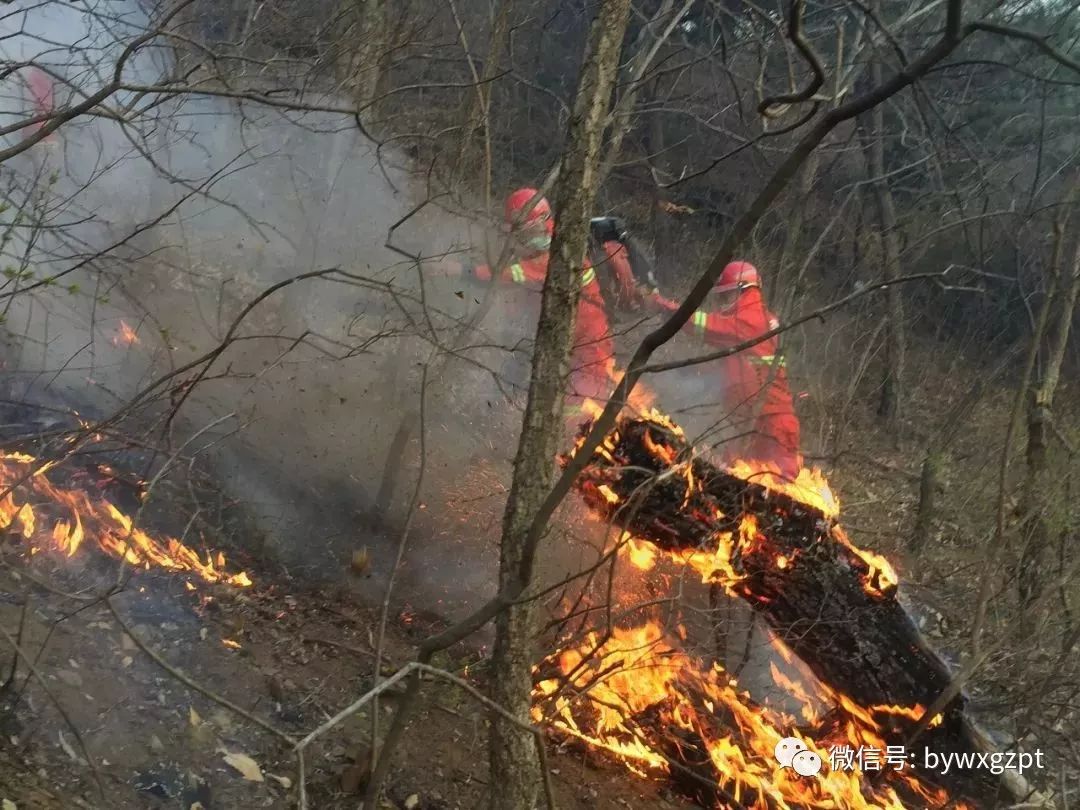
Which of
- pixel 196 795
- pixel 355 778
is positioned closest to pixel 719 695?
pixel 355 778

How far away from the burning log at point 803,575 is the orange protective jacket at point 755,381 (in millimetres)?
1612

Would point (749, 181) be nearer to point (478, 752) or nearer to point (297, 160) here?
point (297, 160)

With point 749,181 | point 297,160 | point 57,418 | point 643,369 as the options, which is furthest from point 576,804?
point 749,181

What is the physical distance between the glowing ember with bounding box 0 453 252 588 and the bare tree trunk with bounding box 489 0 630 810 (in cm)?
226

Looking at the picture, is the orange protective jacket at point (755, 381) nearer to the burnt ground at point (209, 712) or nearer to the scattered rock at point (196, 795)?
the burnt ground at point (209, 712)

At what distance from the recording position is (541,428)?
12.1 feet

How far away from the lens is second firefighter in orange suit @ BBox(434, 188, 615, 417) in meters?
6.24

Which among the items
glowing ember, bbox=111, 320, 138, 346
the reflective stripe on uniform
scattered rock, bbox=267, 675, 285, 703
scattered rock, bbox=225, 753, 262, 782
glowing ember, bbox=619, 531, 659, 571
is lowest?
scattered rock, bbox=225, 753, 262, 782

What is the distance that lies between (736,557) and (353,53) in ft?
13.8

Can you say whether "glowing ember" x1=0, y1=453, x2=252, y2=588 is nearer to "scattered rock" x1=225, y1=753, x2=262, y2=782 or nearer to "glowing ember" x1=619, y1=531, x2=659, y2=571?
"scattered rock" x1=225, y1=753, x2=262, y2=782

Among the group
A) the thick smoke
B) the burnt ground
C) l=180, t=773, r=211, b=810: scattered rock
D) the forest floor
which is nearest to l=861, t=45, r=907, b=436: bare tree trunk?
the thick smoke

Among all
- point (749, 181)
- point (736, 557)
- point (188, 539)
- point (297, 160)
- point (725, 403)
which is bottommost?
point (188, 539)

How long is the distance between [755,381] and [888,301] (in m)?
4.45

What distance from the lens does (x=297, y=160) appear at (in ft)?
29.9
